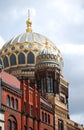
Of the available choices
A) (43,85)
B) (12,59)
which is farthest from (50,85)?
(12,59)

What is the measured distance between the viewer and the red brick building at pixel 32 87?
58.0 metres

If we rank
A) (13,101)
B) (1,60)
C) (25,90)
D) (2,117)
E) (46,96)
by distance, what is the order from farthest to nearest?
1. (1,60)
2. (46,96)
3. (25,90)
4. (13,101)
5. (2,117)

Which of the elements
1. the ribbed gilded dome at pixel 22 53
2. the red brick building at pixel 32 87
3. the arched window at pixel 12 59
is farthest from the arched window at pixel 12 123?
the arched window at pixel 12 59

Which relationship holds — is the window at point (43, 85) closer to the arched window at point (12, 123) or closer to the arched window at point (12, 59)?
the arched window at point (12, 59)

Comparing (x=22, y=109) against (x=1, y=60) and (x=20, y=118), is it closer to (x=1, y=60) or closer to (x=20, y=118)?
(x=20, y=118)

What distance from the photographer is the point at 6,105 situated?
55406 mm

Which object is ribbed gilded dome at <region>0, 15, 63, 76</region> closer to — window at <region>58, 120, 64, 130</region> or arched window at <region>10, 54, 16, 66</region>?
arched window at <region>10, 54, 16, 66</region>

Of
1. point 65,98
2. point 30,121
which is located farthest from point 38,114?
point 65,98

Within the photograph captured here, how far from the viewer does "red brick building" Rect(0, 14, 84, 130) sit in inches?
2284

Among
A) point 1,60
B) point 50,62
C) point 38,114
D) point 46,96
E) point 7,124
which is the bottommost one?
point 7,124

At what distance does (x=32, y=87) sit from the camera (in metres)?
65.0

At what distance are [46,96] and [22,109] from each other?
49.5 feet

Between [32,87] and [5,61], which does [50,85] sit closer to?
[32,87]

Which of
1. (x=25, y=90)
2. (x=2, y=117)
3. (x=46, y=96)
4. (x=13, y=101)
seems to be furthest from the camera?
(x=46, y=96)
